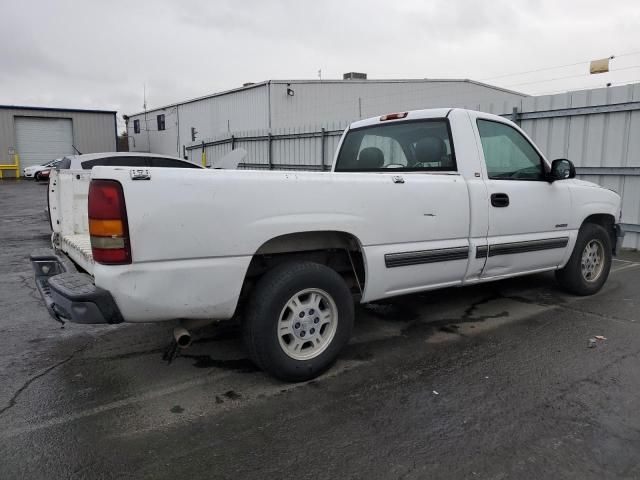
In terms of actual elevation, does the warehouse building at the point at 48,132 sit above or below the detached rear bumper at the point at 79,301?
above

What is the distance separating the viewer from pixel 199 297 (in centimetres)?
305

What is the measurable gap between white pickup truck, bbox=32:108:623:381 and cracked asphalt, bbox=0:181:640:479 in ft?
1.48

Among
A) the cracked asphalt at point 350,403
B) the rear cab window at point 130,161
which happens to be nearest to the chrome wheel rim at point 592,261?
the cracked asphalt at point 350,403

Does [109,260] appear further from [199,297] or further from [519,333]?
[519,333]

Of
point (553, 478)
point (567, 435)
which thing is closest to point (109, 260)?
point (553, 478)

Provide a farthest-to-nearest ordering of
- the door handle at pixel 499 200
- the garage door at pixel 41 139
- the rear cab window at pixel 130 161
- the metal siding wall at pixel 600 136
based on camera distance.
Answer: the garage door at pixel 41 139
the rear cab window at pixel 130 161
the metal siding wall at pixel 600 136
the door handle at pixel 499 200

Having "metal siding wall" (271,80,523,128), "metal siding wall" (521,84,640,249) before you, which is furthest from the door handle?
"metal siding wall" (271,80,523,128)

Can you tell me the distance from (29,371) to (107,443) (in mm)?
1389

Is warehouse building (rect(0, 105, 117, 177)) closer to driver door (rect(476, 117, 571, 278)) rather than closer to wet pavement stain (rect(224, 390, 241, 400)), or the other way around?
driver door (rect(476, 117, 571, 278))

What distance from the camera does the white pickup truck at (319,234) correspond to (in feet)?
9.34

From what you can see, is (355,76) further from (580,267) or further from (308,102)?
(580,267)

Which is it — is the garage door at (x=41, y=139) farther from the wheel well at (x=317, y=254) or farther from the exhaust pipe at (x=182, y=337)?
the exhaust pipe at (x=182, y=337)

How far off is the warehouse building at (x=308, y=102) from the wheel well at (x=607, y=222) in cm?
1570

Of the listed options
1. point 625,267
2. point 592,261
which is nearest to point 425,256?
point 592,261
